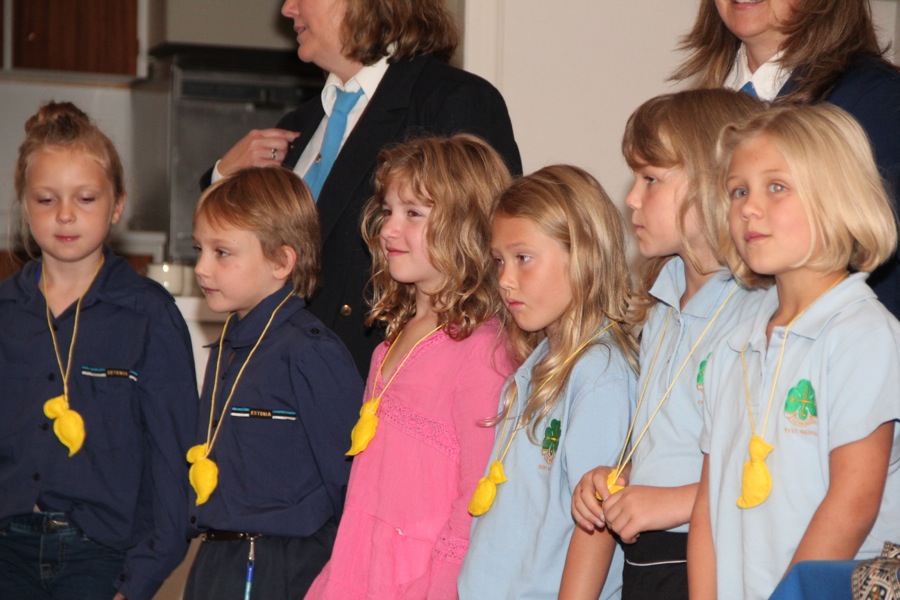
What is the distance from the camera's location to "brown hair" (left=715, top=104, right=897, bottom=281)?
154 cm

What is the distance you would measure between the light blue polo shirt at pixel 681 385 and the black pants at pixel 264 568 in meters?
0.68

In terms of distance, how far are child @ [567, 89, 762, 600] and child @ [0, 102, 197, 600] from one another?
938 millimetres

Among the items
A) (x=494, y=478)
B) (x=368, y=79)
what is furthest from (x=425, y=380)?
(x=368, y=79)

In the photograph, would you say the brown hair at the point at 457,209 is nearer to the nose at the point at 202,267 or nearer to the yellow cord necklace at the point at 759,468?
the nose at the point at 202,267

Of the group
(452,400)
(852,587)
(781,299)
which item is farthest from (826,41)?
(852,587)

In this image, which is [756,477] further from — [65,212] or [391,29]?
[65,212]

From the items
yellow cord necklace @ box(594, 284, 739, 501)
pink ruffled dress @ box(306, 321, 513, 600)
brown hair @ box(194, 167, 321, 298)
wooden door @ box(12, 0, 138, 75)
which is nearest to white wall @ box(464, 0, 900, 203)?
brown hair @ box(194, 167, 321, 298)

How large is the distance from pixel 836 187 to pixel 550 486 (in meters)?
0.67

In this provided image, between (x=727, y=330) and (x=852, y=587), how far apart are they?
59 centimetres

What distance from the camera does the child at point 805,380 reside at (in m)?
1.47

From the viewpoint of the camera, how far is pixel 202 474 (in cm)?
216

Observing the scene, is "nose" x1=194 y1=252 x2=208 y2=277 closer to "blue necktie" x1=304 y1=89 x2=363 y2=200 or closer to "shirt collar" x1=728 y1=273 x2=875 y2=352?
"blue necktie" x1=304 y1=89 x2=363 y2=200

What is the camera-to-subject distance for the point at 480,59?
3.43 m

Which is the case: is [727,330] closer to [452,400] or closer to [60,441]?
[452,400]
